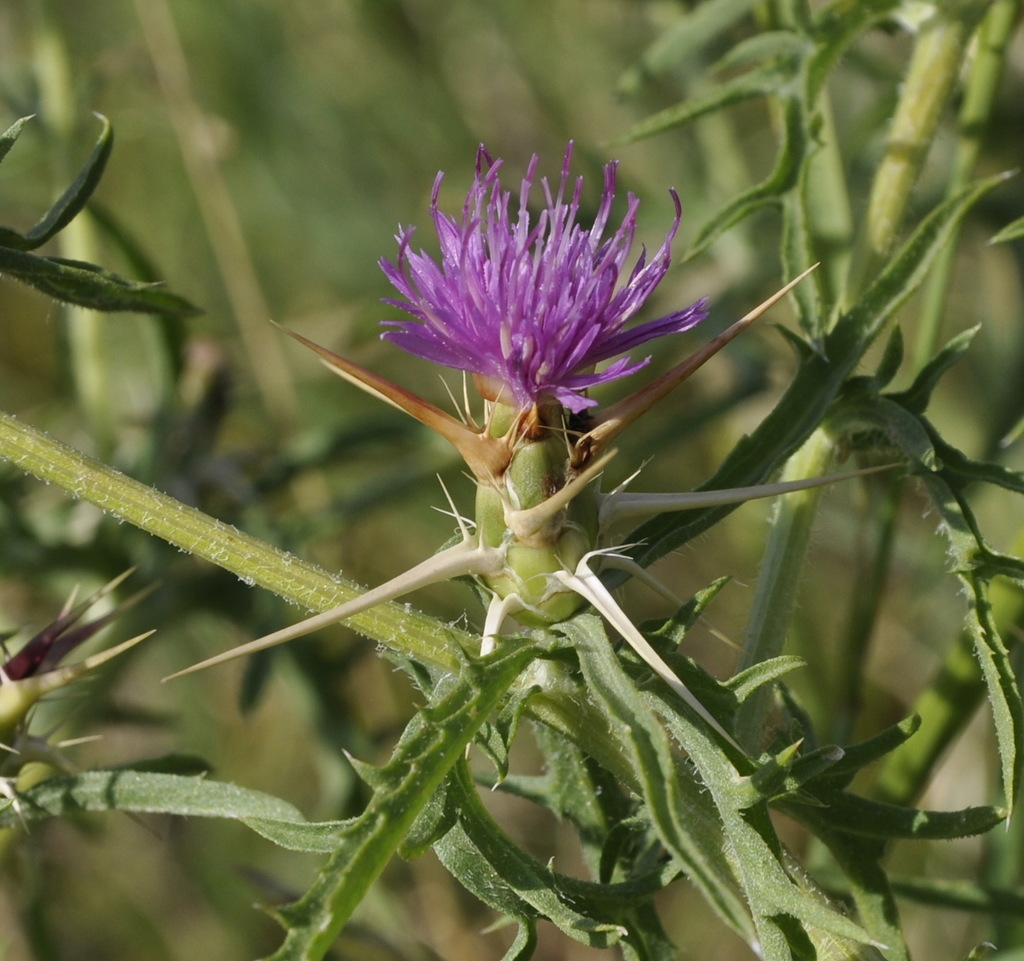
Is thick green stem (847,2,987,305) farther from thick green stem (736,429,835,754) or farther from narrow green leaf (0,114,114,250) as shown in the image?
narrow green leaf (0,114,114,250)

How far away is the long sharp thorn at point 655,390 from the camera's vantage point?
1642mm

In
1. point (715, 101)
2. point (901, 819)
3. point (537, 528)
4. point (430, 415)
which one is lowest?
point (901, 819)

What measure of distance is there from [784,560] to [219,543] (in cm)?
111

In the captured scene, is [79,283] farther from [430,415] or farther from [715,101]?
[715,101]

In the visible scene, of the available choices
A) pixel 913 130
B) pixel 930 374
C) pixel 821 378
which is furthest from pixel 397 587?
pixel 913 130

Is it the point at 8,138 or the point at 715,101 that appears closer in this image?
the point at 8,138

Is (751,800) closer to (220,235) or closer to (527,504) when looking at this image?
(527,504)

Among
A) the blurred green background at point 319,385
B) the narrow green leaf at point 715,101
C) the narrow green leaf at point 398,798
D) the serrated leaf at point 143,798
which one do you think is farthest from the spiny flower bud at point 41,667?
the narrow green leaf at point 715,101

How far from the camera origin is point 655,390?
166cm

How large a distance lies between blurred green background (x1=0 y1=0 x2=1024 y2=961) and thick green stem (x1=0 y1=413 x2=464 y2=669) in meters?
0.75

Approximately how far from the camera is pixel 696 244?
2475 millimetres

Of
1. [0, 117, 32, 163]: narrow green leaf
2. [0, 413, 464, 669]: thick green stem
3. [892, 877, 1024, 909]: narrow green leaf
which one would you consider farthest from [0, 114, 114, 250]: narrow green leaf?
[892, 877, 1024, 909]: narrow green leaf

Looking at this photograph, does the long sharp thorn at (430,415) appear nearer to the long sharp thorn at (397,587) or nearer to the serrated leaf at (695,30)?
the long sharp thorn at (397,587)

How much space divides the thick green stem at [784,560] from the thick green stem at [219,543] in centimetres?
68
